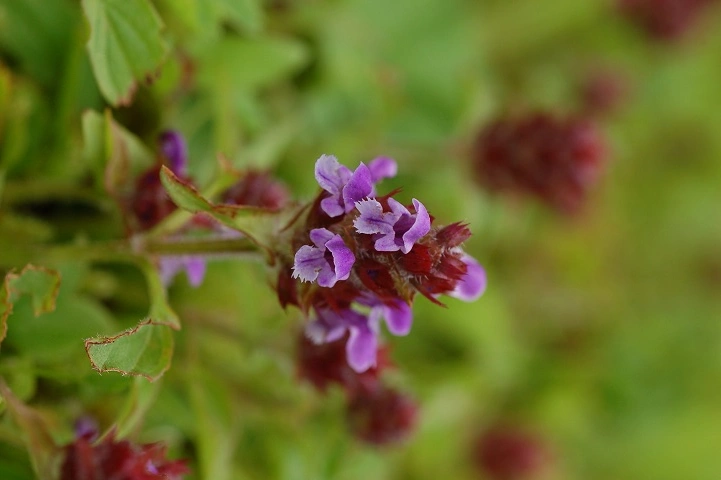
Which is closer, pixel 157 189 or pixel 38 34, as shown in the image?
pixel 157 189

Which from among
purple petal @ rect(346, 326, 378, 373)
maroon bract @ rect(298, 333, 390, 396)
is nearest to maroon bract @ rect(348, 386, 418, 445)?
maroon bract @ rect(298, 333, 390, 396)

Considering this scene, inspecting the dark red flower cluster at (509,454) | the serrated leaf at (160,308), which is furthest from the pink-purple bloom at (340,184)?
the dark red flower cluster at (509,454)

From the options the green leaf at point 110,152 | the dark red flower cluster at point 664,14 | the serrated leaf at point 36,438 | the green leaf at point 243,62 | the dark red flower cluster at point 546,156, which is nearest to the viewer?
the serrated leaf at point 36,438

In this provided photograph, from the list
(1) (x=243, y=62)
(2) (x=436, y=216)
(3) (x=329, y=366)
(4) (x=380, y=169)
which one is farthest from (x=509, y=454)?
(4) (x=380, y=169)

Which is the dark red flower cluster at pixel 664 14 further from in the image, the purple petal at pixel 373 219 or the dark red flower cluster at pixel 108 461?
the dark red flower cluster at pixel 108 461

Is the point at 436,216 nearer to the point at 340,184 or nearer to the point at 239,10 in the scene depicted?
the point at 239,10

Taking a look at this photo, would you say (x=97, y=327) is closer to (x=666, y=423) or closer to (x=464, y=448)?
(x=464, y=448)
